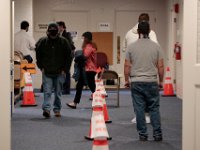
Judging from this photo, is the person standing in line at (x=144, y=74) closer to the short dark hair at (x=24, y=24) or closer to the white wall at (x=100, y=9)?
the short dark hair at (x=24, y=24)

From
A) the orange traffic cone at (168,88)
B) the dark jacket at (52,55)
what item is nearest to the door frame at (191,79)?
the dark jacket at (52,55)

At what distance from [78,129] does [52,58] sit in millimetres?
1525

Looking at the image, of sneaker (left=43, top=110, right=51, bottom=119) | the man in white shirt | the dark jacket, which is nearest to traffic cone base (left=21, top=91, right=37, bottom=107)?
the man in white shirt

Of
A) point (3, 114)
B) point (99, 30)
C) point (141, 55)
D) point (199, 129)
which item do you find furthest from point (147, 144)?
point (99, 30)

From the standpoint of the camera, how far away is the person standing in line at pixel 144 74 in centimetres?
626

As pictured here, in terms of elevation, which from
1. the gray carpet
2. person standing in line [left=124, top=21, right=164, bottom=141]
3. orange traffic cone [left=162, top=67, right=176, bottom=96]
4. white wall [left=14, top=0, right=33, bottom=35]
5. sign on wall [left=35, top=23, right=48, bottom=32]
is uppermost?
white wall [left=14, top=0, right=33, bottom=35]

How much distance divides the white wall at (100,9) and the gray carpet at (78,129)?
4.51 m

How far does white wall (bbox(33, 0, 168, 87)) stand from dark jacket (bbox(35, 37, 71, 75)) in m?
6.16

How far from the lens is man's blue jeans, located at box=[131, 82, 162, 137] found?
20.6 feet

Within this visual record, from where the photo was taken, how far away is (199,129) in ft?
15.1

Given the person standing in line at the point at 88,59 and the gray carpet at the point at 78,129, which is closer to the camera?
the gray carpet at the point at 78,129

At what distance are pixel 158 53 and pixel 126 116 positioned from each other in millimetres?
2568

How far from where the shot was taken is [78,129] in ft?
24.0

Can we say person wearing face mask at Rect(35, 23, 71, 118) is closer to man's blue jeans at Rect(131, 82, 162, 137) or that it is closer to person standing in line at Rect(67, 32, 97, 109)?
person standing in line at Rect(67, 32, 97, 109)
